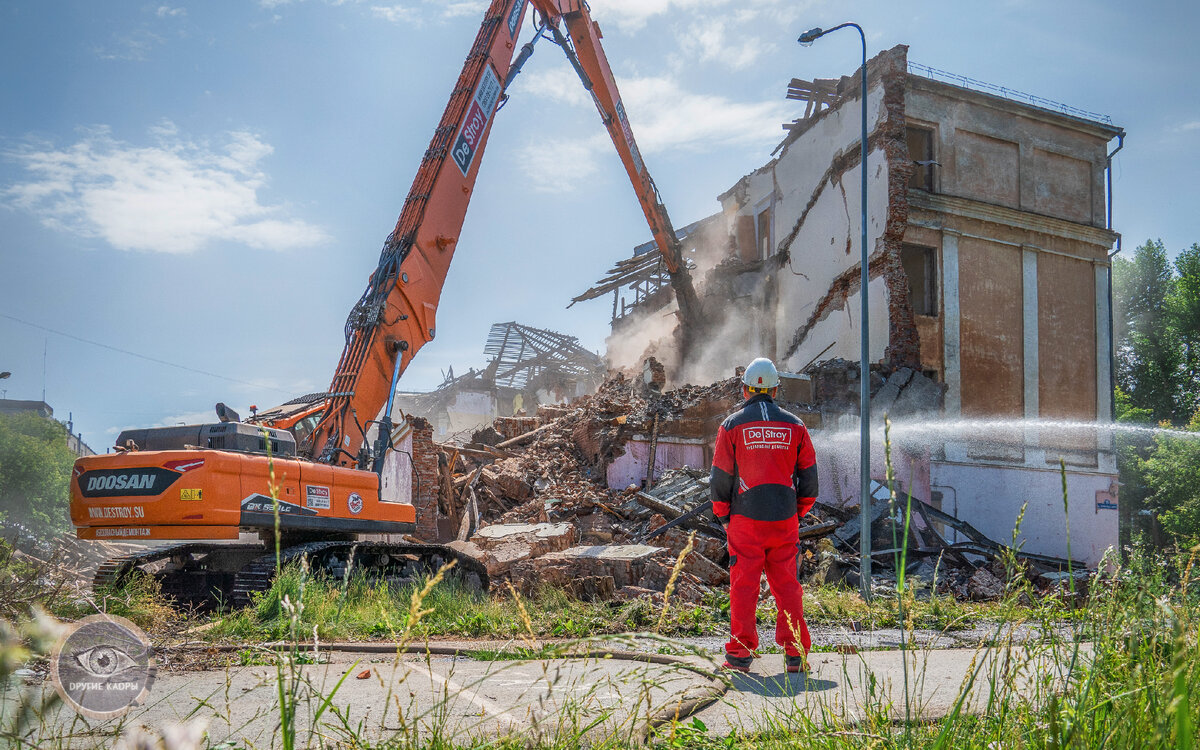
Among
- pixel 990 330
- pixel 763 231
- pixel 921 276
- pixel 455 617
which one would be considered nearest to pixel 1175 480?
pixel 990 330

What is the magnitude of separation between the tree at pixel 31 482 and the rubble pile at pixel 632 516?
72.5 ft

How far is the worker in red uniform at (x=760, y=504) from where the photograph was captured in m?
5.07

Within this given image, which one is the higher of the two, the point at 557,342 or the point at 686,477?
the point at 557,342

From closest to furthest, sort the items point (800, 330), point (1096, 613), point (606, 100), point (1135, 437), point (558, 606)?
point (1096, 613) → point (558, 606) → point (606, 100) → point (800, 330) → point (1135, 437)

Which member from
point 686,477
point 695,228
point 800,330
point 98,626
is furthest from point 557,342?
point 98,626

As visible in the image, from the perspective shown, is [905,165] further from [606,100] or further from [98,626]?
[98,626]

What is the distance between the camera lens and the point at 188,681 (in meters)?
4.11

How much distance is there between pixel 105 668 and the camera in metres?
3.98

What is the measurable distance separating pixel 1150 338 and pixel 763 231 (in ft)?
79.8

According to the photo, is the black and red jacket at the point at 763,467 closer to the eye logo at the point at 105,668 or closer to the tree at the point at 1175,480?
the eye logo at the point at 105,668

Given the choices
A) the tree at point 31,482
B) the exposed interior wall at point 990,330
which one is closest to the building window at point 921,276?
the exposed interior wall at point 990,330

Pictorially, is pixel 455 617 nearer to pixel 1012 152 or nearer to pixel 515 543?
pixel 515 543

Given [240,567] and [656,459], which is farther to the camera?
[656,459]

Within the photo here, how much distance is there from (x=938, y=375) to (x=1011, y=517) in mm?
3965
